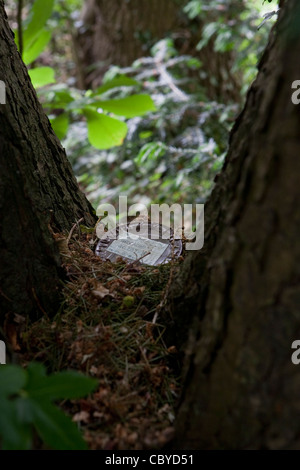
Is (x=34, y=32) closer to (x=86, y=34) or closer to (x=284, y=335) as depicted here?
(x=284, y=335)

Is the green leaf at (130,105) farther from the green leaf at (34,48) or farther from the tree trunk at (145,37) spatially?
the tree trunk at (145,37)

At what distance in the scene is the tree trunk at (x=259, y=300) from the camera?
2.30 feet

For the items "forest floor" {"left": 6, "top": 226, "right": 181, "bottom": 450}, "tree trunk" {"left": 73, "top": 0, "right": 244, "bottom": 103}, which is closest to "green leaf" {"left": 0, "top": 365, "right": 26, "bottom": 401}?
"forest floor" {"left": 6, "top": 226, "right": 181, "bottom": 450}

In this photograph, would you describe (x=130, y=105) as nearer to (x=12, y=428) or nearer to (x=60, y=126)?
(x=60, y=126)

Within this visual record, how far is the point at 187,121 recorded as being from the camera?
11.7 feet

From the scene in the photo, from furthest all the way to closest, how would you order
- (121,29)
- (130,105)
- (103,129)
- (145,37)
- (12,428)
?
(121,29)
(145,37)
(103,129)
(130,105)
(12,428)

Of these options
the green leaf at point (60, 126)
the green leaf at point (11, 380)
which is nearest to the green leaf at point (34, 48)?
the green leaf at point (60, 126)

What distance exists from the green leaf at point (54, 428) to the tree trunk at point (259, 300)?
25 centimetres

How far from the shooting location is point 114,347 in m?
1.09

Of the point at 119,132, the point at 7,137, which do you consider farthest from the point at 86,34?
the point at 7,137

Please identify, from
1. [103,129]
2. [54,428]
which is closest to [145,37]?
[103,129]

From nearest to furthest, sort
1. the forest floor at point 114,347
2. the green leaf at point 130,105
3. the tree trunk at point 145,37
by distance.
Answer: the forest floor at point 114,347
the green leaf at point 130,105
the tree trunk at point 145,37

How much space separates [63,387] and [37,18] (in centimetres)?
213

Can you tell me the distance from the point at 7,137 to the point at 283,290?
0.77 metres
